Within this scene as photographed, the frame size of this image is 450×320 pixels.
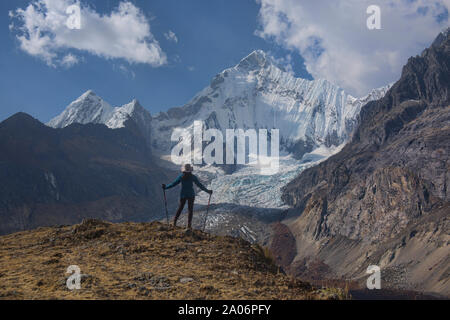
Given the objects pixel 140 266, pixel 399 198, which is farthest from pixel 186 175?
pixel 399 198

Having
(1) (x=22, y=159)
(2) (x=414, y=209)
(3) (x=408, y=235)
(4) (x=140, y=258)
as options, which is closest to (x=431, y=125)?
(2) (x=414, y=209)

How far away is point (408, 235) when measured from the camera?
3728 inches

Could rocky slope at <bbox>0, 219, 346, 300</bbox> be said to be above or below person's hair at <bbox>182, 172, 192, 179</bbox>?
below

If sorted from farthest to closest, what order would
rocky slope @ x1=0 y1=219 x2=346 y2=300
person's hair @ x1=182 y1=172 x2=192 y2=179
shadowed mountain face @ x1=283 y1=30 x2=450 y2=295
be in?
shadowed mountain face @ x1=283 y1=30 x2=450 y2=295, person's hair @ x1=182 y1=172 x2=192 y2=179, rocky slope @ x1=0 y1=219 x2=346 y2=300

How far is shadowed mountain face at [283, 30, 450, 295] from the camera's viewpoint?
87.4 m

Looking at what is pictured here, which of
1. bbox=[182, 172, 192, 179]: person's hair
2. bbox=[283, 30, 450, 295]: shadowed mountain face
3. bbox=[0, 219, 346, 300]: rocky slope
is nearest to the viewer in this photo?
bbox=[0, 219, 346, 300]: rocky slope

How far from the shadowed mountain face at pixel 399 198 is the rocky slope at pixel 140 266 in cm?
6963

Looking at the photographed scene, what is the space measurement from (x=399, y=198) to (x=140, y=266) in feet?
387

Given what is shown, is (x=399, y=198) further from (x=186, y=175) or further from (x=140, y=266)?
(x=140, y=266)

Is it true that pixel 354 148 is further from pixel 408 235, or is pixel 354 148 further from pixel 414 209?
pixel 408 235

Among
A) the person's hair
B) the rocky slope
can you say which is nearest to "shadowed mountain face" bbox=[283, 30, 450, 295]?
the person's hair

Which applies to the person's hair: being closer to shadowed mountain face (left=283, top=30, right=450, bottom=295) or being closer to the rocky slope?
the rocky slope

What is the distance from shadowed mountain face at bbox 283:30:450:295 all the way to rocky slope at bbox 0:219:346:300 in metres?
69.6

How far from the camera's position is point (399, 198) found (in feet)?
377
